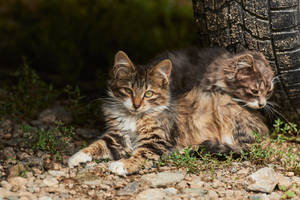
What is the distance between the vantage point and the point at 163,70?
142 inches

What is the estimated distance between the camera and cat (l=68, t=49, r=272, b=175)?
3.57m

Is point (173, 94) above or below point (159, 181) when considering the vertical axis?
above

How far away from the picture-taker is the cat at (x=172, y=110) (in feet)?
11.7

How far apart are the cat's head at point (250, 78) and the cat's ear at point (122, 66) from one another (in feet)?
2.96

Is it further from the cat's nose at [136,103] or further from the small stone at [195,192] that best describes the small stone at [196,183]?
the cat's nose at [136,103]

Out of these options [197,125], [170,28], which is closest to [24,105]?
[197,125]

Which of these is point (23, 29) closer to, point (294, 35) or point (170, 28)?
point (170, 28)

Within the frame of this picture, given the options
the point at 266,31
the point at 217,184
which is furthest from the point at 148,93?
the point at 266,31

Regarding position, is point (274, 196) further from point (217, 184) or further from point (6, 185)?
point (6, 185)

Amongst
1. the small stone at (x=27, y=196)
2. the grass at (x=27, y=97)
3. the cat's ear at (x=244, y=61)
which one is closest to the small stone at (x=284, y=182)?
the cat's ear at (x=244, y=61)

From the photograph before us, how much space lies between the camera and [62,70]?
5.35m

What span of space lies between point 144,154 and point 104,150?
40cm

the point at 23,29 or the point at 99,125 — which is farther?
the point at 23,29

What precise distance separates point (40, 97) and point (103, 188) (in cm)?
187
